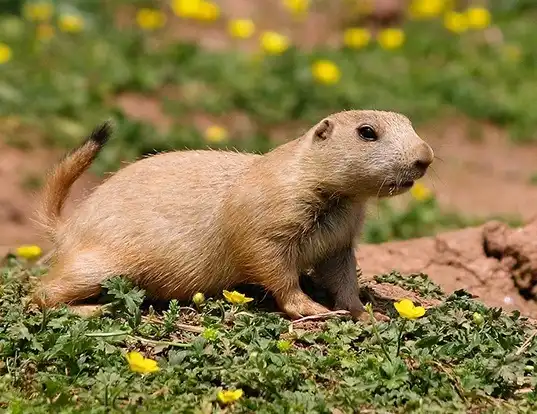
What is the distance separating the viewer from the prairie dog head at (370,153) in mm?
5871

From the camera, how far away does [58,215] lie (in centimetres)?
682

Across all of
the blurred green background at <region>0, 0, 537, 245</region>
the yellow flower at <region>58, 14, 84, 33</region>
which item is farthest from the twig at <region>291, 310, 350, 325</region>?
the yellow flower at <region>58, 14, 84, 33</region>

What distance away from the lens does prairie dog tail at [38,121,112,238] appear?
654 cm

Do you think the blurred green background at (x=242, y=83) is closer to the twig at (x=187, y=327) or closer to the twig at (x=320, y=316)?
the twig at (x=320, y=316)

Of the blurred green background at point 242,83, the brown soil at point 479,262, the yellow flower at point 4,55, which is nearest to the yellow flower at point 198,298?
the brown soil at point 479,262

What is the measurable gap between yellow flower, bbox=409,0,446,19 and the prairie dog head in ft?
31.3

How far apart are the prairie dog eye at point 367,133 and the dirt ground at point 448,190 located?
1374 millimetres

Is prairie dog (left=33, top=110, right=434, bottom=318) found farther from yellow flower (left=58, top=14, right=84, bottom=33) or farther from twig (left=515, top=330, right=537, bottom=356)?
yellow flower (left=58, top=14, right=84, bottom=33)

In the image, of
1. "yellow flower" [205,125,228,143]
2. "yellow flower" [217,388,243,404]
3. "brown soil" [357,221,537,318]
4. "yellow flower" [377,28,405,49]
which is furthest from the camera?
"yellow flower" [377,28,405,49]

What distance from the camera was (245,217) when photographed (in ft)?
19.7

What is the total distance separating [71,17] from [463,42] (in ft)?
18.2

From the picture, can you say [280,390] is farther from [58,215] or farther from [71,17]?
[71,17]

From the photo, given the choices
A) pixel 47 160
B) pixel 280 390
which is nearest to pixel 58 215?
pixel 280 390

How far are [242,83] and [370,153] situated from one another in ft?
22.0
